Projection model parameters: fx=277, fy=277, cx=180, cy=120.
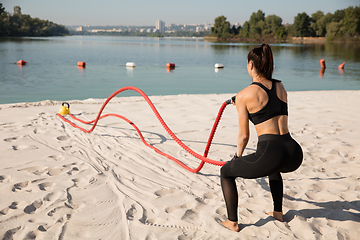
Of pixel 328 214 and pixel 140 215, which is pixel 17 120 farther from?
pixel 328 214

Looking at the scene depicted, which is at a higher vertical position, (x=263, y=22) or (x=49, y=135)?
(x=263, y=22)

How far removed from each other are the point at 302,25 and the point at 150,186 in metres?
141

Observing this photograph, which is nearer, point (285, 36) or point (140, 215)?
point (140, 215)

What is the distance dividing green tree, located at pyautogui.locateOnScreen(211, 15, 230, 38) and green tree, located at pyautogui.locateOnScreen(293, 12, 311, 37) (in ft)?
145

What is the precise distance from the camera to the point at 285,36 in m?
134

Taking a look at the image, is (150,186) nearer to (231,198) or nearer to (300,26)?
(231,198)

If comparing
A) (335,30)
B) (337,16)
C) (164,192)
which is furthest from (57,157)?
(337,16)

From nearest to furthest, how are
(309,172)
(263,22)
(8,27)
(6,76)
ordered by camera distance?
(309,172)
(6,76)
(8,27)
(263,22)

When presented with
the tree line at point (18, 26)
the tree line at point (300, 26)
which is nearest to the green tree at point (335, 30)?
the tree line at point (300, 26)

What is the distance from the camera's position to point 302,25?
12575 cm

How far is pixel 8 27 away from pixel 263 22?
121 metres

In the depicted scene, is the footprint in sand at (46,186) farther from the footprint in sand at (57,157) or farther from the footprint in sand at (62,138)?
the footprint in sand at (62,138)

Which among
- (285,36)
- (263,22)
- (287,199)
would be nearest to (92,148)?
(287,199)

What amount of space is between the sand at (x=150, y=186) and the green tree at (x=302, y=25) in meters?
136
